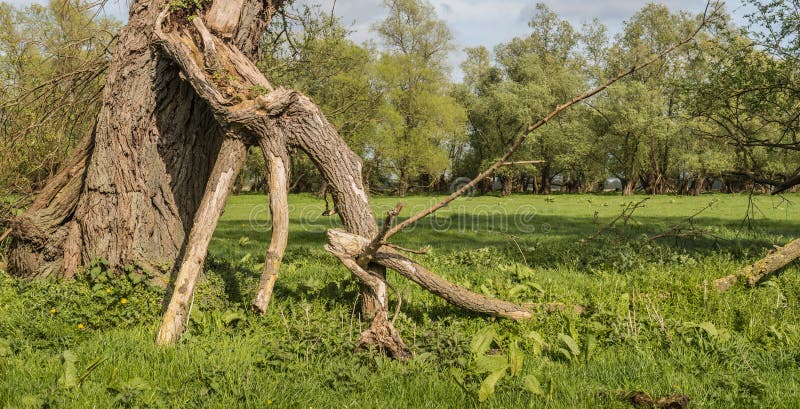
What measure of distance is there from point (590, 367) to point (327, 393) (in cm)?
242

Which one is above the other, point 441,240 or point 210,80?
point 210,80

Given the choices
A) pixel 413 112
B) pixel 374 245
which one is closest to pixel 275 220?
pixel 374 245

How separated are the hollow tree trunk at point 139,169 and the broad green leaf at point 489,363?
432cm

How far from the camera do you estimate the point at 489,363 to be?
4727 mm

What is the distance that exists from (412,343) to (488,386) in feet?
4.67

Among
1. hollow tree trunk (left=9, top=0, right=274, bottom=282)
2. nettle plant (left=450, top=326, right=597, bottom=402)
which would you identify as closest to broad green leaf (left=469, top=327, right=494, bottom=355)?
nettle plant (left=450, top=326, right=597, bottom=402)

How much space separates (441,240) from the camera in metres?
14.7

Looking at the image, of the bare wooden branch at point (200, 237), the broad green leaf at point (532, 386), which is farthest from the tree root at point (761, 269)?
the bare wooden branch at point (200, 237)

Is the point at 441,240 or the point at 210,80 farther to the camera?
the point at 441,240

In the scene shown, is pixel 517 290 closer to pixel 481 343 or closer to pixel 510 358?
pixel 481 343

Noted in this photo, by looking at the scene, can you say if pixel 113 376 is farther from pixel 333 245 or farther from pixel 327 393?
pixel 333 245

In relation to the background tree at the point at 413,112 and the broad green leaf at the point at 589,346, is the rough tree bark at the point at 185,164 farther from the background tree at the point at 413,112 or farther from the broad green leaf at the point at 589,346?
the background tree at the point at 413,112

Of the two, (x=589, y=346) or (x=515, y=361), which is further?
(x=589, y=346)

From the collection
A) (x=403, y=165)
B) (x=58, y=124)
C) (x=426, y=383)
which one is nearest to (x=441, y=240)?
(x=58, y=124)
